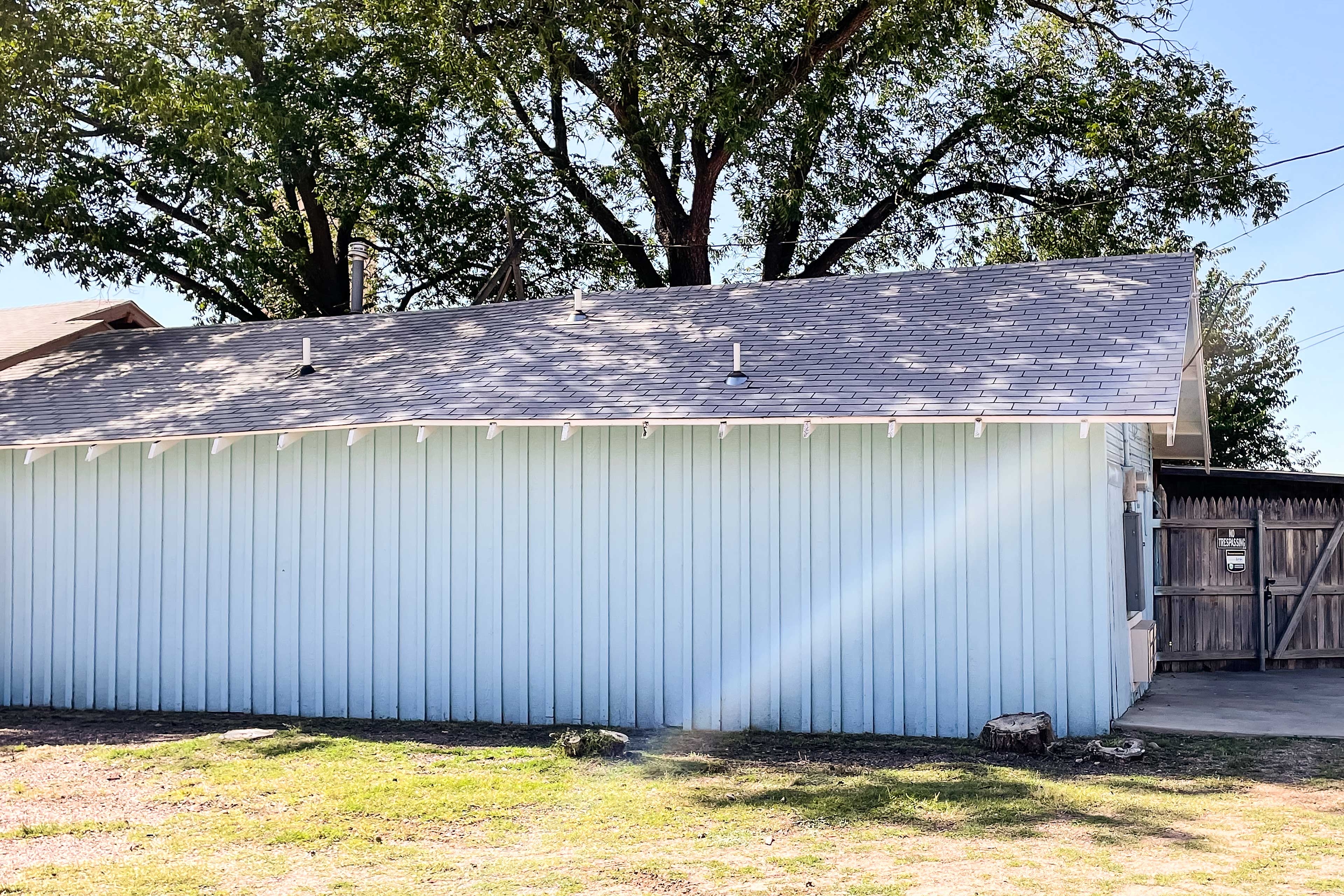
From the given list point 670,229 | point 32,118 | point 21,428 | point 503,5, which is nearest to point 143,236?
point 32,118

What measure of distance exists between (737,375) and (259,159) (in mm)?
14978

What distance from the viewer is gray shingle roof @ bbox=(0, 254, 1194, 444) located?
29.7 feet

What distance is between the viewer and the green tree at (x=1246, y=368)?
1003 inches

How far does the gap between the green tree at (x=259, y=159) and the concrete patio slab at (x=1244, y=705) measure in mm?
15180

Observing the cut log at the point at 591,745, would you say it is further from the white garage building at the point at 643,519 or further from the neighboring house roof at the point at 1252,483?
the neighboring house roof at the point at 1252,483

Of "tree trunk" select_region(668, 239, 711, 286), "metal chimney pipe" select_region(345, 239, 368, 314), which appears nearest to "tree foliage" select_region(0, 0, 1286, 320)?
"tree trunk" select_region(668, 239, 711, 286)

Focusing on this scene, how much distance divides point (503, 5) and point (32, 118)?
25.4 ft

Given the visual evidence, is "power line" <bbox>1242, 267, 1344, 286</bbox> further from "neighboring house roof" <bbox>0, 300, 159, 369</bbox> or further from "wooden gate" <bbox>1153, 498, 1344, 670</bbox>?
"neighboring house roof" <bbox>0, 300, 159, 369</bbox>

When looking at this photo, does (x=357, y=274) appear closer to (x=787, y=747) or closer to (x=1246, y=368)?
(x=787, y=747)

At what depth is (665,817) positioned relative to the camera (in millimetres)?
6508

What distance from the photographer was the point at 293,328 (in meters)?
14.5

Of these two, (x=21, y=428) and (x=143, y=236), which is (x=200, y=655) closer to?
(x=21, y=428)

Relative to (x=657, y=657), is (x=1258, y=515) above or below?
above

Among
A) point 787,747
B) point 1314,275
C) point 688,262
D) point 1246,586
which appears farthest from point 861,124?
point 787,747
